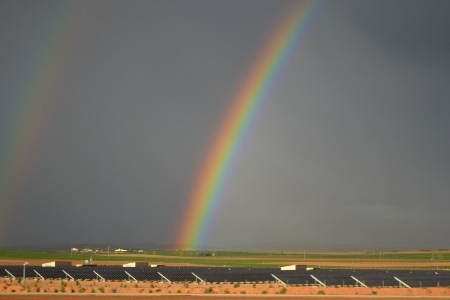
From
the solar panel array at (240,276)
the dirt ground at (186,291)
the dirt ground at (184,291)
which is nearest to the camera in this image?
the dirt ground at (186,291)

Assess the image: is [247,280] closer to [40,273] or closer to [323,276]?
[323,276]

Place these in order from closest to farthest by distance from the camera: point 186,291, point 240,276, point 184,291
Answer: point 186,291 → point 184,291 → point 240,276

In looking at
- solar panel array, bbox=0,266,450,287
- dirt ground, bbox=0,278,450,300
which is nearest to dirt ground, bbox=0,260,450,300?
dirt ground, bbox=0,278,450,300

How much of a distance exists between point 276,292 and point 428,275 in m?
30.9

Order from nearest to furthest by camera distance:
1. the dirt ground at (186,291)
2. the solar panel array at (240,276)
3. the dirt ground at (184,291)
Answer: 1. the dirt ground at (186,291)
2. the dirt ground at (184,291)
3. the solar panel array at (240,276)

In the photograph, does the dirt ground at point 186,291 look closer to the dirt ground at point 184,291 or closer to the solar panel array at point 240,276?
the dirt ground at point 184,291

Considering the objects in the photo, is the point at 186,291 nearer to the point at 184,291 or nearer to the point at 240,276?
the point at 184,291

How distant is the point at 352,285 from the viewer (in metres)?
83.6

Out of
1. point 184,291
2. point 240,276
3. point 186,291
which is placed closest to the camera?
point 186,291

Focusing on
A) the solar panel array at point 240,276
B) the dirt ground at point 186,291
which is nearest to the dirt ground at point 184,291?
the dirt ground at point 186,291

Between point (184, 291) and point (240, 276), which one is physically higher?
point (240, 276)

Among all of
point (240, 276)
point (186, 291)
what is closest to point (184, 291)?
point (186, 291)

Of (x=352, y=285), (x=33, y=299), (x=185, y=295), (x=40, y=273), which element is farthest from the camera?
(x=40, y=273)

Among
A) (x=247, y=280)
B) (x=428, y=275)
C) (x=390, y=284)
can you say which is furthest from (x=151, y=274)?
(x=428, y=275)
